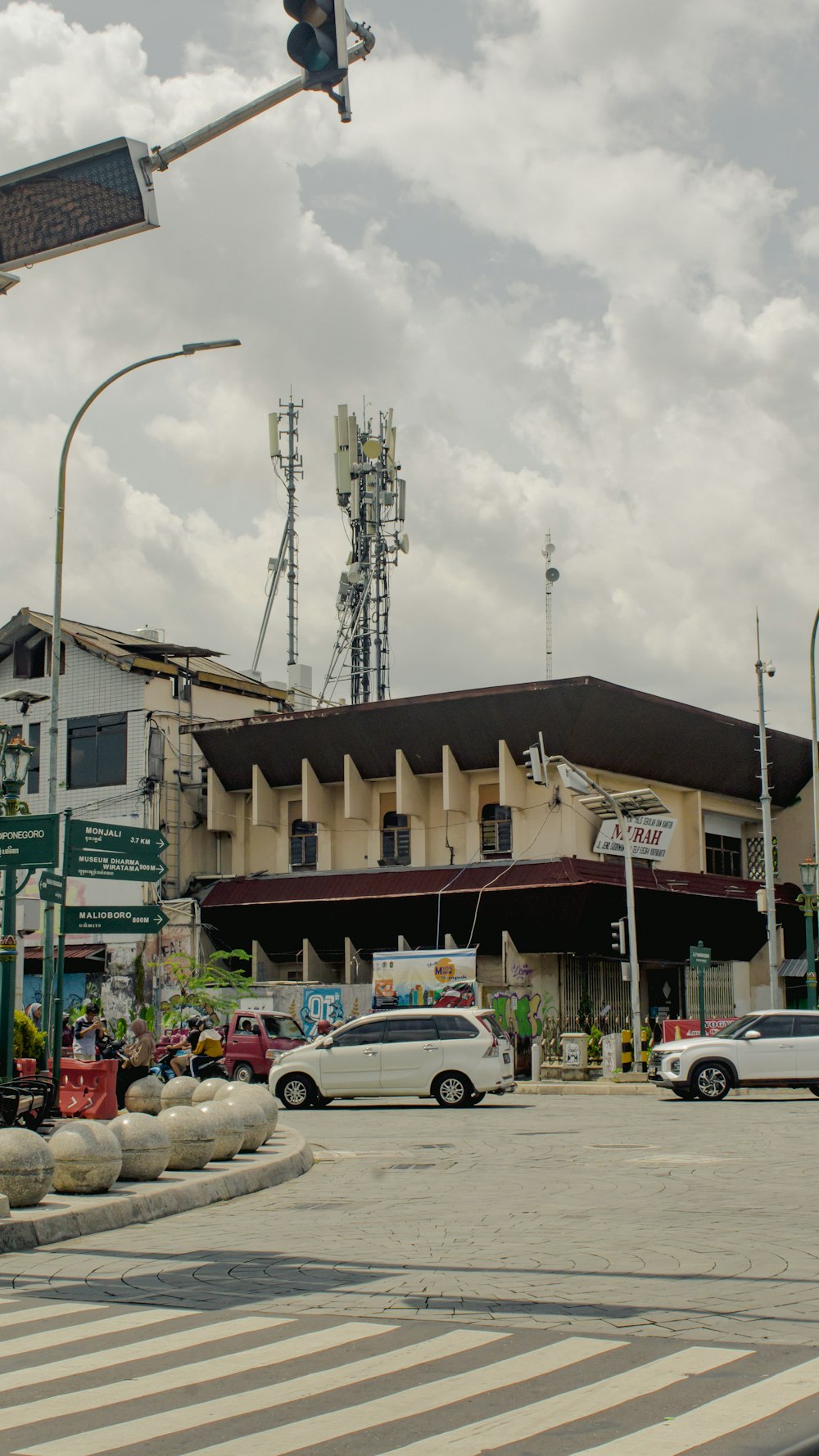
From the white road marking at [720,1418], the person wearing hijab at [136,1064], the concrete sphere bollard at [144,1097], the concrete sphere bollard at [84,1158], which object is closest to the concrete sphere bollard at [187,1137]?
the concrete sphere bollard at [84,1158]

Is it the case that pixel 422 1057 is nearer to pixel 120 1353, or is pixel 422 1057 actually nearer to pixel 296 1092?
pixel 296 1092

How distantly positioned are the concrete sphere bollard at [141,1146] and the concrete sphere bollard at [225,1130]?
56.7 inches

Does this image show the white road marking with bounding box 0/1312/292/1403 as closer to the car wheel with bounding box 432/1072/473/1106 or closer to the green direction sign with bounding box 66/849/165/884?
the green direction sign with bounding box 66/849/165/884

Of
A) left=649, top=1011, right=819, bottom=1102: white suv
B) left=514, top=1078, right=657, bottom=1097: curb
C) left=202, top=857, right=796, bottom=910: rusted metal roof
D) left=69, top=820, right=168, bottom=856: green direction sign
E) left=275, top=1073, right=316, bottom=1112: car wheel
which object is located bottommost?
left=514, top=1078, right=657, bottom=1097: curb

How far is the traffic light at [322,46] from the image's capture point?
24.7 ft

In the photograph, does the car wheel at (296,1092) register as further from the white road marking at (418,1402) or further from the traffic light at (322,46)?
the traffic light at (322,46)

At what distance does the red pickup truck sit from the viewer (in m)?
33.7

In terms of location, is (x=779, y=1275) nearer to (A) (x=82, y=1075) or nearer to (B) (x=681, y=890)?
(A) (x=82, y=1075)

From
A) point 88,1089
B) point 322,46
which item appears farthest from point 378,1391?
point 88,1089

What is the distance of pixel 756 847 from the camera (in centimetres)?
4878

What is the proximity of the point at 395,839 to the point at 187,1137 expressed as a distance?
29.3 m

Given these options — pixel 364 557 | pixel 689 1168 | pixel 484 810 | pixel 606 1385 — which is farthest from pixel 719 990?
pixel 606 1385

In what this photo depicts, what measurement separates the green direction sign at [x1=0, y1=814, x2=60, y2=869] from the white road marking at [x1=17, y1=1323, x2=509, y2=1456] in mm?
8643

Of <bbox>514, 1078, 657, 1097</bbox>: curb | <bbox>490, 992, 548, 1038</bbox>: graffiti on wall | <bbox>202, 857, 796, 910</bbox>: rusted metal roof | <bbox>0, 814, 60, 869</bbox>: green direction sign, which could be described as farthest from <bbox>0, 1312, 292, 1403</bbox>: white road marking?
<bbox>490, 992, 548, 1038</bbox>: graffiti on wall
